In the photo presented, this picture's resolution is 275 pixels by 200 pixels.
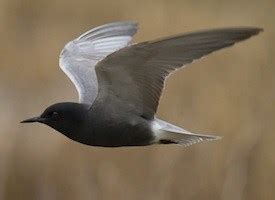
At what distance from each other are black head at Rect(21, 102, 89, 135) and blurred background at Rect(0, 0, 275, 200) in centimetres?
167

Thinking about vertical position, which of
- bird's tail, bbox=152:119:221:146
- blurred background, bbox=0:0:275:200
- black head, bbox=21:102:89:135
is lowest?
blurred background, bbox=0:0:275:200

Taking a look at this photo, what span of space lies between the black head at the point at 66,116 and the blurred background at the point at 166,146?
1.67 m

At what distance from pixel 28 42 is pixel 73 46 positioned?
181 cm

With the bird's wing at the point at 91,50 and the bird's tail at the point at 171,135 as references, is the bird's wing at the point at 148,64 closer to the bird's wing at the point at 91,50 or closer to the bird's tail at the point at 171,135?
the bird's tail at the point at 171,135

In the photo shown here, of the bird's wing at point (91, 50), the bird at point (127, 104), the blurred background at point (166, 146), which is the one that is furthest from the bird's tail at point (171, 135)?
the blurred background at point (166, 146)

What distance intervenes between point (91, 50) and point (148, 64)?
358 mm

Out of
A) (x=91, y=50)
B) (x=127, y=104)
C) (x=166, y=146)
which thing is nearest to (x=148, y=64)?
(x=127, y=104)

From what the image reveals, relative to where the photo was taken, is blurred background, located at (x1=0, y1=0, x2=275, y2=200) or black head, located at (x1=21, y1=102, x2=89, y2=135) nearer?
black head, located at (x1=21, y1=102, x2=89, y2=135)

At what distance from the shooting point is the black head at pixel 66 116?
1.47 m

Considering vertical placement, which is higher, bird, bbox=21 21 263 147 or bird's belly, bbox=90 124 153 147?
bird, bbox=21 21 263 147

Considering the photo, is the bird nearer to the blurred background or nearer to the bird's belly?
the bird's belly

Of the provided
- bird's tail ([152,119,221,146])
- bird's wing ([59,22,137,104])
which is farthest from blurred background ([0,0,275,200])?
bird's tail ([152,119,221,146])

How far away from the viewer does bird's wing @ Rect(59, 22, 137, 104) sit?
5.73 feet

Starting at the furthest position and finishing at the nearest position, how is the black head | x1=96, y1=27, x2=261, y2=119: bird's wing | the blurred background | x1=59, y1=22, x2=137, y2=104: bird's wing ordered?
the blurred background
x1=59, y1=22, x2=137, y2=104: bird's wing
the black head
x1=96, y1=27, x2=261, y2=119: bird's wing
